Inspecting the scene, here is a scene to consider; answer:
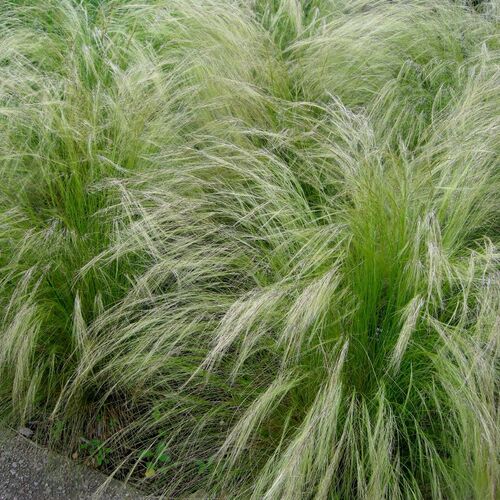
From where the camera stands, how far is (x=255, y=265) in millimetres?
2242

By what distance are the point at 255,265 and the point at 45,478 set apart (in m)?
0.89

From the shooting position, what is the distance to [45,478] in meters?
2.26

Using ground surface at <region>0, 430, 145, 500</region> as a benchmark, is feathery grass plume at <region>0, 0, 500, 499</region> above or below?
above

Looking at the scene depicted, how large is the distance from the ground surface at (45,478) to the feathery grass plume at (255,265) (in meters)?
0.07

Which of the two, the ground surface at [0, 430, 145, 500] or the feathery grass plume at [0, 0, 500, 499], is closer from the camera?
the feathery grass plume at [0, 0, 500, 499]

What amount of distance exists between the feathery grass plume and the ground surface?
0.07 meters

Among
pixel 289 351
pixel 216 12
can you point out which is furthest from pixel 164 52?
pixel 289 351

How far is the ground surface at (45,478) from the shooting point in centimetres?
221

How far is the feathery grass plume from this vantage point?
75.7 inches

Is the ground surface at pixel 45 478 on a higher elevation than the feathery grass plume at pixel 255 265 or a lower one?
lower

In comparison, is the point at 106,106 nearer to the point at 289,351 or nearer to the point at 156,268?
the point at 156,268

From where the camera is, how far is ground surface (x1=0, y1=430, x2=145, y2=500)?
7.25ft

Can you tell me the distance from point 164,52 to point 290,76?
0.58 metres

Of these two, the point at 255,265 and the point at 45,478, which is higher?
the point at 255,265
